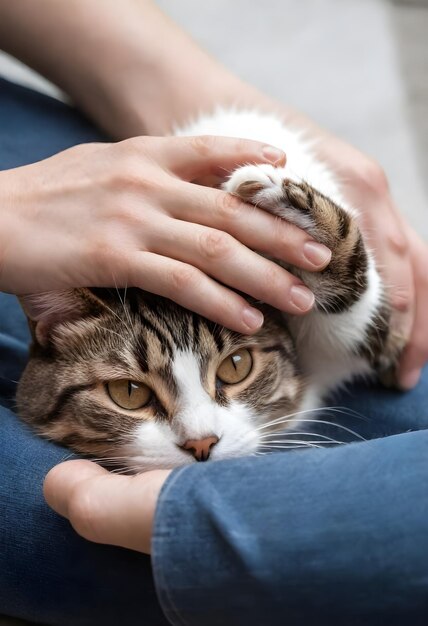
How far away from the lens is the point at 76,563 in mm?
727

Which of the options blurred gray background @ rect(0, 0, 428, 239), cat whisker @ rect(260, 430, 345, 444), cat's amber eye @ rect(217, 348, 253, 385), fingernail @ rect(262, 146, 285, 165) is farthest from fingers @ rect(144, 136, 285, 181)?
blurred gray background @ rect(0, 0, 428, 239)

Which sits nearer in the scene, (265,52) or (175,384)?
(175,384)

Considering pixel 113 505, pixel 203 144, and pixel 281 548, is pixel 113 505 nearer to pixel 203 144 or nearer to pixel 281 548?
pixel 281 548

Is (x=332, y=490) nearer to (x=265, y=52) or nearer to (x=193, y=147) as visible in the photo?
(x=193, y=147)

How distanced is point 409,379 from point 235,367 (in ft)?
0.99

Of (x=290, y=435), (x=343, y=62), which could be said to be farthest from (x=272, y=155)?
(x=343, y=62)

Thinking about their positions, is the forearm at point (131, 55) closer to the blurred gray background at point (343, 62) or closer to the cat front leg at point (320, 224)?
the cat front leg at point (320, 224)

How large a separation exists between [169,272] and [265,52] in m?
1.50

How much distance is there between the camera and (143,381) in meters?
0.81

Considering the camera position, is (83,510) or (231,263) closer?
(83,510)

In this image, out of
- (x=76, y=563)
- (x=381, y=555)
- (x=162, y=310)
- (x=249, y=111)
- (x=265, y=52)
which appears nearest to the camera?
(x=381, y=555)

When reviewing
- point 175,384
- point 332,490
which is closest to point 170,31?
point 175,384

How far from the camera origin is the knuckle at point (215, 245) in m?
0.77

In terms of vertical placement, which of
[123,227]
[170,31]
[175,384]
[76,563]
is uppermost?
[170,31]
